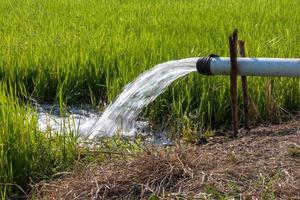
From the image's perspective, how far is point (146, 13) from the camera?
233 inches

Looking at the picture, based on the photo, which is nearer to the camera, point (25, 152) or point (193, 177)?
point (193, 177)

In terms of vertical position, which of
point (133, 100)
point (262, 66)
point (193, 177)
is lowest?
point (193, 177)

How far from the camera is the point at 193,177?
1890 millimetres

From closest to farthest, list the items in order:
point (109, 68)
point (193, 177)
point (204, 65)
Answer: point (193, 177), point (204, 65), point (109, 68)

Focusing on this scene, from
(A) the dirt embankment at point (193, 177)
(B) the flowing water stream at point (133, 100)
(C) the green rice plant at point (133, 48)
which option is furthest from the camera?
(C) the green rice plant at point (133, 48)

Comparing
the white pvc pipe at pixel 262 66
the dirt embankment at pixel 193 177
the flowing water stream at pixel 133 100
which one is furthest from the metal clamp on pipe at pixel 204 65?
the dirt embankment at pixel 193 177

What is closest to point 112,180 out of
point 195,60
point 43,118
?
point 195,60

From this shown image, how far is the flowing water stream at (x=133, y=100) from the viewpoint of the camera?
2729 mm

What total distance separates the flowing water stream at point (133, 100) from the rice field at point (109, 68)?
161 mm

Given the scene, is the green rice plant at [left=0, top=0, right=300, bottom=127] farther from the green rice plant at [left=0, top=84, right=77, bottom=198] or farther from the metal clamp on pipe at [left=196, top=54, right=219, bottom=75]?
the metal clamp on pipe at [left=196, top=54, right=219, bottom=75]

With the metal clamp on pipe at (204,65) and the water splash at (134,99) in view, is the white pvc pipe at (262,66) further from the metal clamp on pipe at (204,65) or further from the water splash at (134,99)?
the water splash at (134,99)

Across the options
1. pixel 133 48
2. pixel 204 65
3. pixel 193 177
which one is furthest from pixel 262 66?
pixel 133 48

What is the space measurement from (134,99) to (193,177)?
3.29 feet

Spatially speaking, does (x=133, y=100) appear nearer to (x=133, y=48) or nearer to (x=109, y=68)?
(x=109, y=68)
